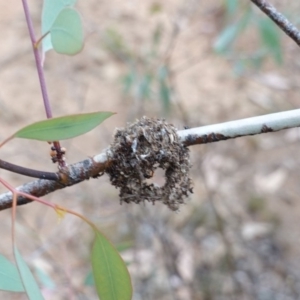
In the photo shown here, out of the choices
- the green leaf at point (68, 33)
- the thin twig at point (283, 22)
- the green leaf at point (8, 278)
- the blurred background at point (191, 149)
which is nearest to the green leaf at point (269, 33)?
the blurred background at point (191, 149)

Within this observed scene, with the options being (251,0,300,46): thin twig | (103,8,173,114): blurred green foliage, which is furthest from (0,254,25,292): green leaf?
(103,8,173,114): blurred green foliage

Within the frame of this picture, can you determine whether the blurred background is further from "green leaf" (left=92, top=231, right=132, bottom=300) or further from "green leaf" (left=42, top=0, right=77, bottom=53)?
"green leaf" (left=92, top=231, right=132, bottom=300)

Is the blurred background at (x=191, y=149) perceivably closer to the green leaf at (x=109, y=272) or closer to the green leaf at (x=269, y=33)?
the green leaf at (x=269, y=33)

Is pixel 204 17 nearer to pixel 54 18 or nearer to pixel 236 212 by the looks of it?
pixel 236 212

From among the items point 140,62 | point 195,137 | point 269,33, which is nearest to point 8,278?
point 195,137

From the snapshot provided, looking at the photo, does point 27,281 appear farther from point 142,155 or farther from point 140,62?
point 140,62

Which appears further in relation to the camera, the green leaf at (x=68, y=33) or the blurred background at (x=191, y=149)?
the blurred background at (x=191, y=149)
